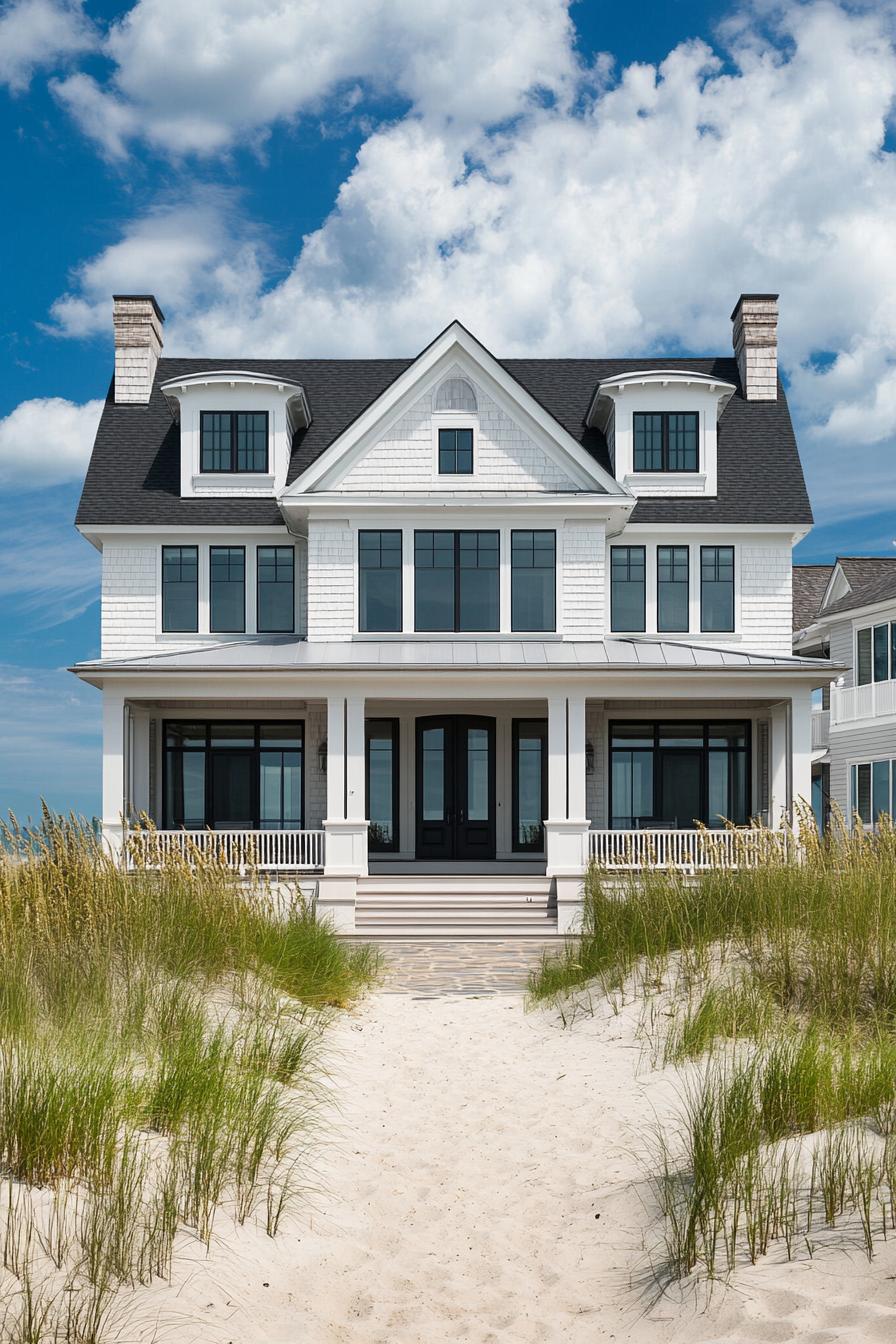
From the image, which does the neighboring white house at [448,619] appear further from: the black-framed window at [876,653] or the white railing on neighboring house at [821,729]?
the white railing on neighboring house at [821,729]

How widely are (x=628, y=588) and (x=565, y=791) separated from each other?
553 cm

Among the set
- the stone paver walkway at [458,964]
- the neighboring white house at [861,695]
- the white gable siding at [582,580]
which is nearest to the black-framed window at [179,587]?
the white gable siding at [582,580]

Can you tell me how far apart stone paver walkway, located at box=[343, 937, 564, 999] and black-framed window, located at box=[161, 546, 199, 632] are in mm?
8899

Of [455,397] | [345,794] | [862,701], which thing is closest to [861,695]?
[862,701]

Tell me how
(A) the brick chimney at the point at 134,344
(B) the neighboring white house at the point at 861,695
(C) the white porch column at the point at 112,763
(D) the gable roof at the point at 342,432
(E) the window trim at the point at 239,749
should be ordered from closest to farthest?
(C) the white porch column at the point at 112,763, (E) the window trim at the point at 239,749, (D) the gable roof at the point at 342,432, (A) the brick chimney at the point at 134,344, (B) the neighboring white house at the point at 861,695

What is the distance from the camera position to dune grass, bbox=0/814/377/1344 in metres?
5.68

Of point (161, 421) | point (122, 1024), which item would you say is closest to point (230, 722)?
point (161, 421)

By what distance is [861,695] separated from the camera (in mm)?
31250

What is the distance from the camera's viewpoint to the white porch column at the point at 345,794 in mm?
20562

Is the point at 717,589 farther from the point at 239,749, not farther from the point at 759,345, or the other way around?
the point at 239,749

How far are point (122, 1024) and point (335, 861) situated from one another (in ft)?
39.4

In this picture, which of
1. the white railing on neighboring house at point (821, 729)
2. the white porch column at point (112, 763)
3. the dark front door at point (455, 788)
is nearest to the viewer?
the white porch column at point (112, 763)

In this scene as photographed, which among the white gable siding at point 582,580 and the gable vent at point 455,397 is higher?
the gable vent at point 455,397

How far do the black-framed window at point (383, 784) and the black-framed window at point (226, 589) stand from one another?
135 inches
